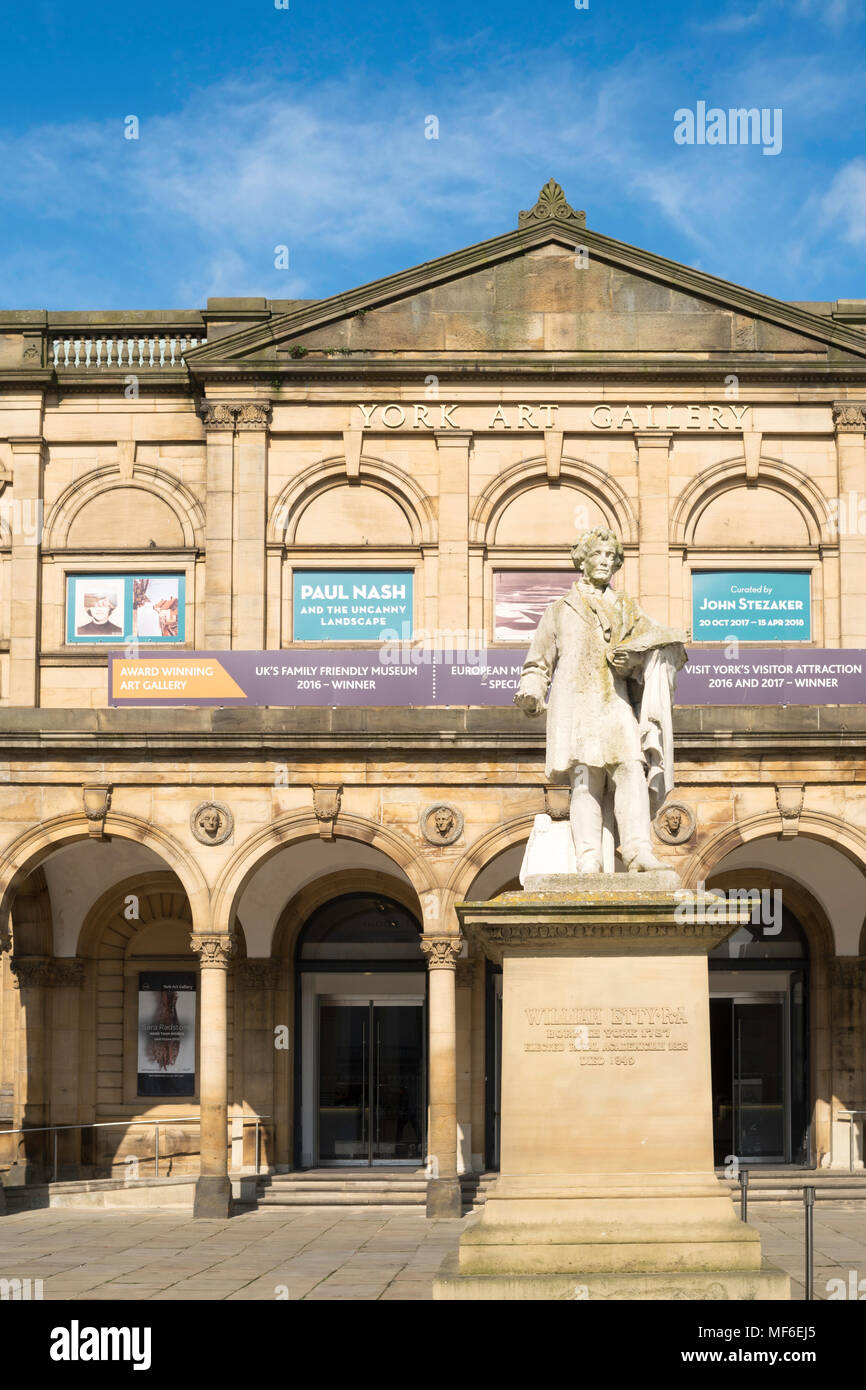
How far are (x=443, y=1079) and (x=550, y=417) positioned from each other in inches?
483

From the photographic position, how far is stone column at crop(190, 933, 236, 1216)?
25859 millimetres

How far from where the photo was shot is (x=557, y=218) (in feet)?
107

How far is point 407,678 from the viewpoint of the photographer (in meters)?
28.0

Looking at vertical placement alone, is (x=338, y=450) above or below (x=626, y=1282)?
above

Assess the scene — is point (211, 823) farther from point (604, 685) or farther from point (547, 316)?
point (604, 685)

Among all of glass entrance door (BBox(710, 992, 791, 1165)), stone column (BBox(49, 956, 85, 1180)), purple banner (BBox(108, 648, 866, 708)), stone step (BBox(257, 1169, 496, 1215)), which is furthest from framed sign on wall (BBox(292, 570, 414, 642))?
stone step (BBox(257, 1169, 496, 1215))

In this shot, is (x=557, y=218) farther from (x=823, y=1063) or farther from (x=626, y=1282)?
(x=626, y=1282)

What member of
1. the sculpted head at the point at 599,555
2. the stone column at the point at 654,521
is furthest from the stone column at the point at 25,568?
the sculpted head at the point at 599,555

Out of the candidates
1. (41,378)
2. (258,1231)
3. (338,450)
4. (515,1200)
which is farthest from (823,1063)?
(515,1200)

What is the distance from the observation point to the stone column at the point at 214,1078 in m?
25.9

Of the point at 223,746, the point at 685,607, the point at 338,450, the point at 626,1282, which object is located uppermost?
the point at 338,450

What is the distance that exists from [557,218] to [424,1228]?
17918 millimetres

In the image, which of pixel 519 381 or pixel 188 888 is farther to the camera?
pixel 519 381

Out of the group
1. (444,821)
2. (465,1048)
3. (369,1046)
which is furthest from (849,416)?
(369,1046)
